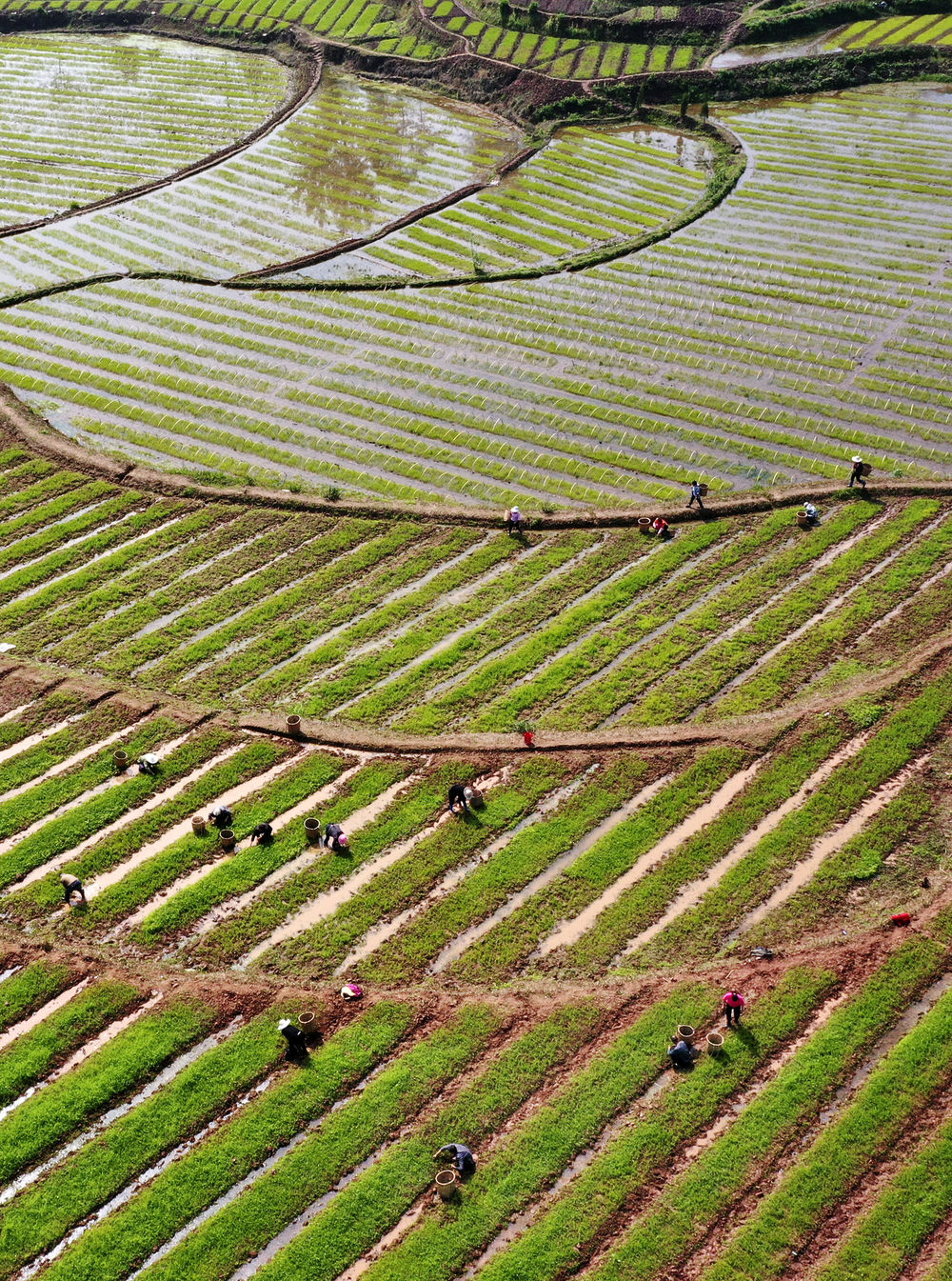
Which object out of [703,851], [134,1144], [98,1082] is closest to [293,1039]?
[134,1144]

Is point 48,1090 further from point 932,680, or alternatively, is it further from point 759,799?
point 932,680

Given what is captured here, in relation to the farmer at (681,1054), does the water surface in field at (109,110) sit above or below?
above

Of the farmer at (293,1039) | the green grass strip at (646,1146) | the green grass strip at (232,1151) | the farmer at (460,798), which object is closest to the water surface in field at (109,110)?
the farmer at (460,798)

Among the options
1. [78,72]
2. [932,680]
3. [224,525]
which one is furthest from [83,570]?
[78,72]

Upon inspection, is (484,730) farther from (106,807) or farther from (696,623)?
(106,807)

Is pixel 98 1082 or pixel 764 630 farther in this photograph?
pixel 764 630

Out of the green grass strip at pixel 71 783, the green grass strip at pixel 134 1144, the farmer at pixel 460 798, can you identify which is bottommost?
the green grass strip at pixel 134 1144

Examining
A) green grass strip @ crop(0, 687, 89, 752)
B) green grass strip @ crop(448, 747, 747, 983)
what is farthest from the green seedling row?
green grass strip @ crop(0, 687, 89, 752)

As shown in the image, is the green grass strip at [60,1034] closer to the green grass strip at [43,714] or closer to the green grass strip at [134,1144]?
the green grass strip at [134,1144]
